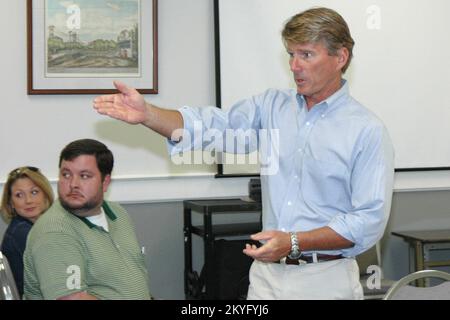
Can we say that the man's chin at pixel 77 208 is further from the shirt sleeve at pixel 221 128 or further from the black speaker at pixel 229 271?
the black speaker at pixel 229 271

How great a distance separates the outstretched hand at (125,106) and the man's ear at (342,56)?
1.88ft

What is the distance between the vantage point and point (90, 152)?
2486 mm

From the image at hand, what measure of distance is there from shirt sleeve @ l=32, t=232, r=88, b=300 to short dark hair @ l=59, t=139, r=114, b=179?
41cm

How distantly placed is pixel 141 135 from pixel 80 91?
406mm

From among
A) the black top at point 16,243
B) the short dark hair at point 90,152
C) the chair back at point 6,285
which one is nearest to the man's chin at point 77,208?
the short dark hair at point 90,152

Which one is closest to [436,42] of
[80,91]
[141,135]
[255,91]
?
[255,91]

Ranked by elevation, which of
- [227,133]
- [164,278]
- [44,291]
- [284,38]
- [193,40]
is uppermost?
[193,40]

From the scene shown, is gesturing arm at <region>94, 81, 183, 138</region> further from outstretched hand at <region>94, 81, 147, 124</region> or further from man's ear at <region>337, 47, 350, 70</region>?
man's ear at <region>337, 47, 350, 70</region>

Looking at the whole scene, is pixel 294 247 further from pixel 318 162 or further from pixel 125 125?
pixel 125 125

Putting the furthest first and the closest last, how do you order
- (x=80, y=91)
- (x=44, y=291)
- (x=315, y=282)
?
(x=80, y=91)
(x=44, y=291)
(x=315, y=282)

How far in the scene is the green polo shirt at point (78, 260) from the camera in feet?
6.70

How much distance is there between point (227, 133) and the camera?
1977mm

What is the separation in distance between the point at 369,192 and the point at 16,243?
163cm
